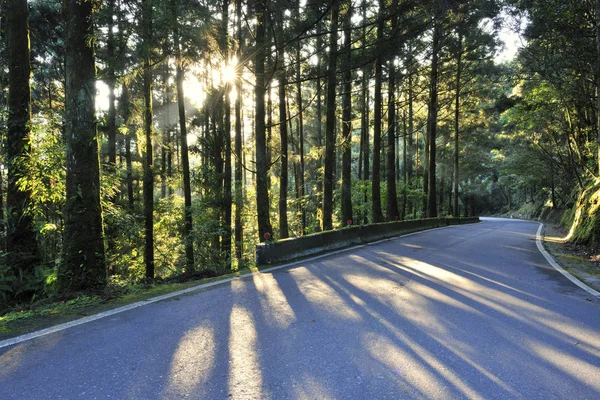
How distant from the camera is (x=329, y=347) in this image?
149 inches

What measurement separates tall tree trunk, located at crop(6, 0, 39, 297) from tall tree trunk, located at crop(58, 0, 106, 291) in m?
2.59

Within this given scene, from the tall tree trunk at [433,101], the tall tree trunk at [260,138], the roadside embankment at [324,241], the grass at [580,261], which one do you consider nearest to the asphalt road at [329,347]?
the grass at [580,261]

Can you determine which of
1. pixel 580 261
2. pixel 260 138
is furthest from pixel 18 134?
pixel 580 261

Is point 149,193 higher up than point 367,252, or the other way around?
point 149,193

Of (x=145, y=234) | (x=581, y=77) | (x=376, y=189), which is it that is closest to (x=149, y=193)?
(x=145, y=234)

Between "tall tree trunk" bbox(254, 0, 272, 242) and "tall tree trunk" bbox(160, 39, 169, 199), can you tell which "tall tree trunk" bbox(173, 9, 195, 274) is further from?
"tall tree trunk" bbox(254, 0, 272, 242)

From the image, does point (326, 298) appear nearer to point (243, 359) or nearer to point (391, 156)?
point (243, 359)

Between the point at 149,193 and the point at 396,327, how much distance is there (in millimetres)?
12422

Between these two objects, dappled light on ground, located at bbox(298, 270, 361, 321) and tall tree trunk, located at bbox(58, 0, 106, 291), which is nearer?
dappled light on ground, located at bbox(298, 270, 361, 321)

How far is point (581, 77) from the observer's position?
48.8ft

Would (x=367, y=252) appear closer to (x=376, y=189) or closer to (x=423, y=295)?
(x=423, y=295)

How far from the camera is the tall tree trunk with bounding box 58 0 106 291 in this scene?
19.1 feet

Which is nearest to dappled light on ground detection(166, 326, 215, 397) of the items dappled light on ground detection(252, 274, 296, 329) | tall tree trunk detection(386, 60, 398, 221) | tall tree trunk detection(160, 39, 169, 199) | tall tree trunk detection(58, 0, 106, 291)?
dappled light on ground detection(252, 274, 296, 329)

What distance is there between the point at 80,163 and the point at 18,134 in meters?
3.06
